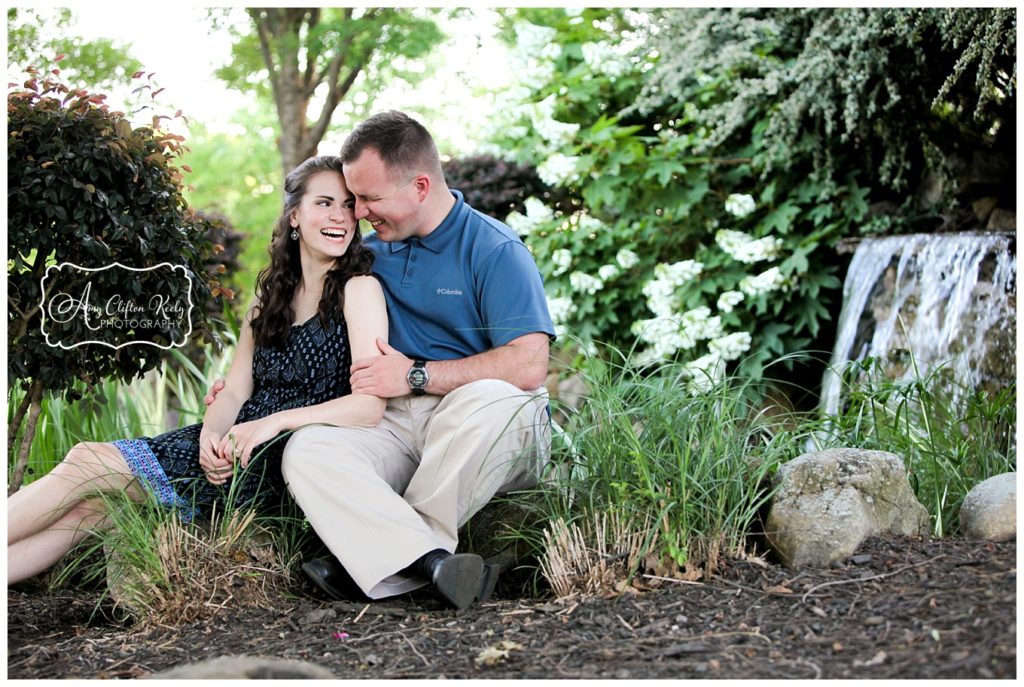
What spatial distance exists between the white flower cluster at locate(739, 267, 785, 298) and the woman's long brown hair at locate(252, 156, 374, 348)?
10.8 feet

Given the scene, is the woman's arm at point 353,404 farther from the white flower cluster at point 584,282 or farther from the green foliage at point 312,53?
the green foliage at point 312,53

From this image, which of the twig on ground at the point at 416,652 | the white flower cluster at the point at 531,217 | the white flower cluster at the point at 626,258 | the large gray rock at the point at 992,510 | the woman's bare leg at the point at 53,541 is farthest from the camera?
the white flower cluster at the point at 531,217

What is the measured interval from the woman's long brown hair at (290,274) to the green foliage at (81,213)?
44cm

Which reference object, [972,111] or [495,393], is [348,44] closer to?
Answer: [972,111]

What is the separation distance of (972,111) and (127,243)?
397 centimetres

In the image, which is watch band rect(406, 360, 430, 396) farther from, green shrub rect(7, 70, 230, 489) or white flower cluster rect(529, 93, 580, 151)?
white flower cluster rect(529, 93, 580, 151)

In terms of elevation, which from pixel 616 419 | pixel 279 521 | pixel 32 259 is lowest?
pixel 279 521

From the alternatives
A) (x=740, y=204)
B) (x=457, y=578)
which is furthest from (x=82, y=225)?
(x=740, y=204)

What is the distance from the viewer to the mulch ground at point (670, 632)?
2125mm

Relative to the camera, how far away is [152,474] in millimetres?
3094

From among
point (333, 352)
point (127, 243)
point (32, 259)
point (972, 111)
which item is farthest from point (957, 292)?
point (32, 259)

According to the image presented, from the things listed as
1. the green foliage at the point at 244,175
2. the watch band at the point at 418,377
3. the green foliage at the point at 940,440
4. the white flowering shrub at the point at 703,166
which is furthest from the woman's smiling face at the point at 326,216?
the green foliage at the point at 244,175

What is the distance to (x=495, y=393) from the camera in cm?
302

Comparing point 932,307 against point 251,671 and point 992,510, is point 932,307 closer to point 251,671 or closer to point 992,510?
point 992,510
